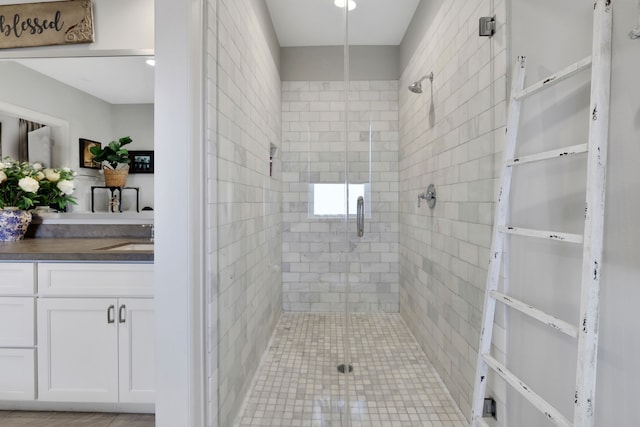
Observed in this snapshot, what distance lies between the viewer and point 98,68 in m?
2.25

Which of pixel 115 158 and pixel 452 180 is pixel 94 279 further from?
pixel 452 180

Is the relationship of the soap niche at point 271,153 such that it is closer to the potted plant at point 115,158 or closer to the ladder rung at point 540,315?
the potted plant at point 115,158

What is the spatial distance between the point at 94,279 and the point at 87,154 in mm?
1000

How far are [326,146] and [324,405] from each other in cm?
178

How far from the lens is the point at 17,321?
1.87 meters

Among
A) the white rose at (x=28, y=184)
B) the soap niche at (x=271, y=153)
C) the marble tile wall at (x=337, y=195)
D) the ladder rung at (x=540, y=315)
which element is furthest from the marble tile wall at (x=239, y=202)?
the white rose at (x=28, y=184)

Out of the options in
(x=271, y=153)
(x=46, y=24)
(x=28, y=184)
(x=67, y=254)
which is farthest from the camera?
(x=271, y=153)

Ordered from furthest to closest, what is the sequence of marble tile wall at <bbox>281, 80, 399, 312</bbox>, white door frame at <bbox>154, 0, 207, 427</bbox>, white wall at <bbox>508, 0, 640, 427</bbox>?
marble tile wall at <bbox>281, 80, 399, 312</bbox>
white door frame at <bbox>154, 0, 207, 427</bbox>
white wall at <bbox>508, 0, 640, 427</bbox>

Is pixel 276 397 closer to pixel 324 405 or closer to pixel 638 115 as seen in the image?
pixel 324 405

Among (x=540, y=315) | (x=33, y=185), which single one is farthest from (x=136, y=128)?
(x=540, y=315)

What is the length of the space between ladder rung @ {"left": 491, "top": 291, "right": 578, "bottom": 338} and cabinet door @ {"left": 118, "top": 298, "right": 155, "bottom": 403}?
1.68 metres

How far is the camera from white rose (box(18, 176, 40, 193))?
2.24m

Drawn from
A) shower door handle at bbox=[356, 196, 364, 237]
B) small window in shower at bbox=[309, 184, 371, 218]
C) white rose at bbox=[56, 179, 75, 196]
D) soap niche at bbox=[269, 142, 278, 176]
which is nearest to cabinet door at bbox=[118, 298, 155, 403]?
white rose at bbox=[56, 179, 75, 196]

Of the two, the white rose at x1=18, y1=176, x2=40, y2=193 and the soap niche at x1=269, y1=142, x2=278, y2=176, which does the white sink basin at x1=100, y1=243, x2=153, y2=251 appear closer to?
the white rose at x1=18, y1=176, x2=40, y2=193
